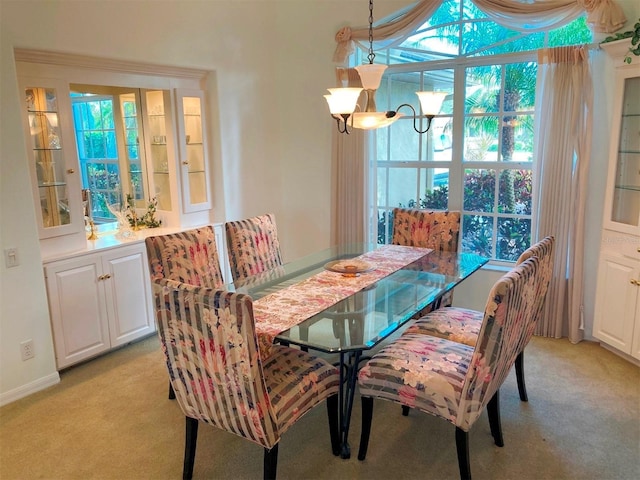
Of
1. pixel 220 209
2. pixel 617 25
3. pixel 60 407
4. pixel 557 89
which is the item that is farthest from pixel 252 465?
pixel 617 25

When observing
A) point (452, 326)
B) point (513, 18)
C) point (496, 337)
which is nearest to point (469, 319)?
point (452, 326)

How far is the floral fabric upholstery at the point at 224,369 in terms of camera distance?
1.88 m

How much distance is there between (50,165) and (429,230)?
2741 mm

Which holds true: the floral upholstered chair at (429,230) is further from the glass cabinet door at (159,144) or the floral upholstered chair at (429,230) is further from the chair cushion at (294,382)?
the glass cabinet door at (159,144)

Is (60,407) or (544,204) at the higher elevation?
(544,204)

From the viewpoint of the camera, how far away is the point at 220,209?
4691 mm

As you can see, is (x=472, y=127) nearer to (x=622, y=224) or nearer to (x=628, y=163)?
(x=628, y=163)

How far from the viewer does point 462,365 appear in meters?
2.38

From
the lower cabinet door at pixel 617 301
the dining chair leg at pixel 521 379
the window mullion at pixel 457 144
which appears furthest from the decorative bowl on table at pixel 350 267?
the lower cabinet door at pixel 617 301

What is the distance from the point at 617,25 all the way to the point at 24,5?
12.3 feet

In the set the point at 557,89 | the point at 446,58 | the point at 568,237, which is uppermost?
the point at 446,58

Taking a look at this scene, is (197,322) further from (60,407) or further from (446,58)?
(446,58)

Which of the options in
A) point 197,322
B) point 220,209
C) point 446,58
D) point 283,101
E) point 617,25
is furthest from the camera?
point 283,101

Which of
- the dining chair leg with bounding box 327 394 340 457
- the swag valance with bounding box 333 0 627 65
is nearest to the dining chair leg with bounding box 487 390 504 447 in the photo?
the dining chair leg with bounding box 327 394 340 457
